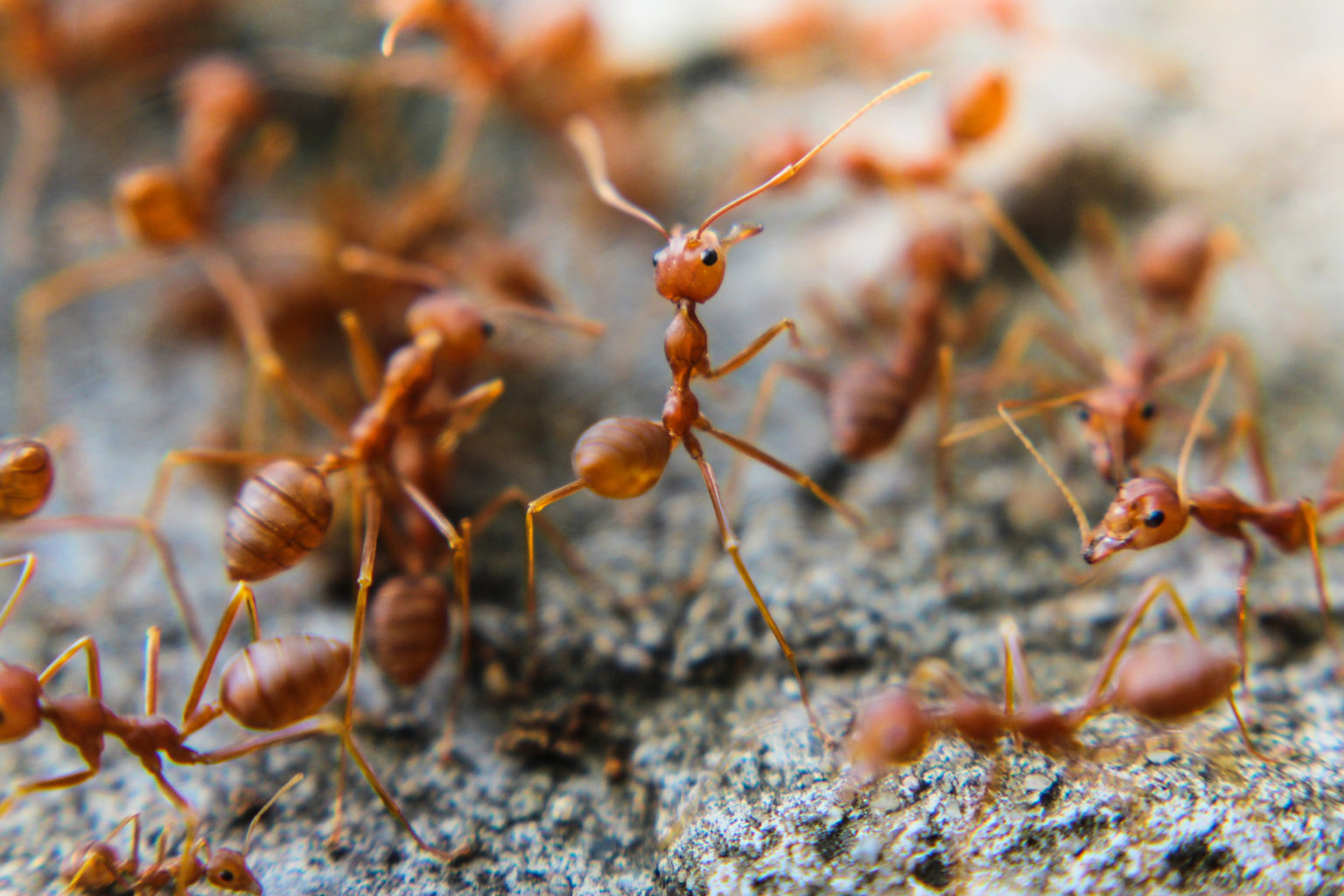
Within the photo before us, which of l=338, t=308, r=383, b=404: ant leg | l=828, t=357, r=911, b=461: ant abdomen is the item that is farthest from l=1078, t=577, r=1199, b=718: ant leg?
l=338, t=308, r=383, b=404: ant leg

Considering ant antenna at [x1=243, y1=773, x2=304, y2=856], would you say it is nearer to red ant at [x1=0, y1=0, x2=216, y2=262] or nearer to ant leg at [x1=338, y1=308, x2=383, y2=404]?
ant leg at [x1=338, y1=308, x2=383, y2=404]

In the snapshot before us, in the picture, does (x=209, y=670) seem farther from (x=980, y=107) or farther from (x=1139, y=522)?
(x=980, y=107)

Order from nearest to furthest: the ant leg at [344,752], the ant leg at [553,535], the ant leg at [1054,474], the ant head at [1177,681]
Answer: the ant head at [1177,681] < the ant leg at [344,752] < the ant leg at [1054,474] < the ant leg at [553,535]

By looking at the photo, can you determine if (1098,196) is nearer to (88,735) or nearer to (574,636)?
(574,636)

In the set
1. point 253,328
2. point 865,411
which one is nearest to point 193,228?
point 253,328

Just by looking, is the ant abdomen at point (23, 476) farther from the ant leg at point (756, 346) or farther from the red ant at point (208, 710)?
the ant leg at point (756, 346)

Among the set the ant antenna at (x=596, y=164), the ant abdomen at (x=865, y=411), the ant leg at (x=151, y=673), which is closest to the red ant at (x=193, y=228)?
the ant leg at (x=151, y=673)
